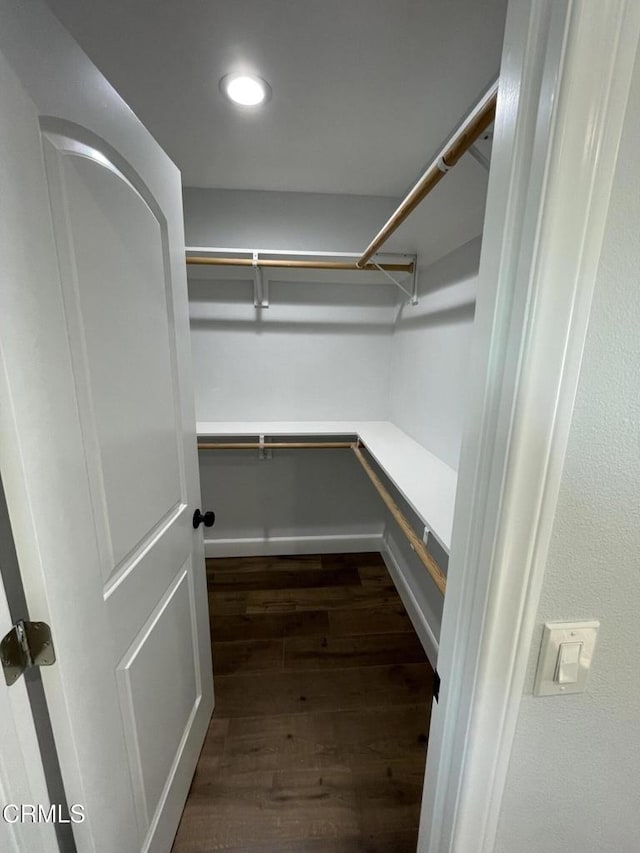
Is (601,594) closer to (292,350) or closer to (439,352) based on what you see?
(439,352)

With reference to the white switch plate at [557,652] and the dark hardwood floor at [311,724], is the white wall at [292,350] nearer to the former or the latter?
the dark hardwood floor at [311,724]

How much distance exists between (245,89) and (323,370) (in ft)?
4.40

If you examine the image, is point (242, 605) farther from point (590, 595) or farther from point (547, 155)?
point (547, 155)

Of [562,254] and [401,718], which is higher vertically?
[562,254]

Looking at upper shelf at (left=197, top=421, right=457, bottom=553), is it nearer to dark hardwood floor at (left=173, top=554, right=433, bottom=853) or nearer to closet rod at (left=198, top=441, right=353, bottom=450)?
closet rod at (left=198, top=441, right=353, bottom=450)

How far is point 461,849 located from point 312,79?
194cm

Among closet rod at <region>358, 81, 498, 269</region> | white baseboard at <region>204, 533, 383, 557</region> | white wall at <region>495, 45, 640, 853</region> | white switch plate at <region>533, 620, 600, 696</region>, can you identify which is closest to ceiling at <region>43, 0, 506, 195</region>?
closet rod at <region>358, 81, 498, 269</region>

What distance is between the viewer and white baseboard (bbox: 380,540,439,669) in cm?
168

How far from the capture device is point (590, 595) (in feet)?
1.48

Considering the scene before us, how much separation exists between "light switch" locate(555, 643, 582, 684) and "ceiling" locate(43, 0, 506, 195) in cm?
112

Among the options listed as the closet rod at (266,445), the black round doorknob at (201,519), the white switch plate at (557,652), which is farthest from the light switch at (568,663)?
the closet rod at (266,445)

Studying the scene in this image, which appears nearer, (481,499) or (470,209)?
(481,499)

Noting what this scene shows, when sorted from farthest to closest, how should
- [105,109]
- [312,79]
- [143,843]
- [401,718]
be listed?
[401,718] < [312,79] < [143,843] < [105,109]

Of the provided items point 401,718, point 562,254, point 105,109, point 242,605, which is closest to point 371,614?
point 401,718
